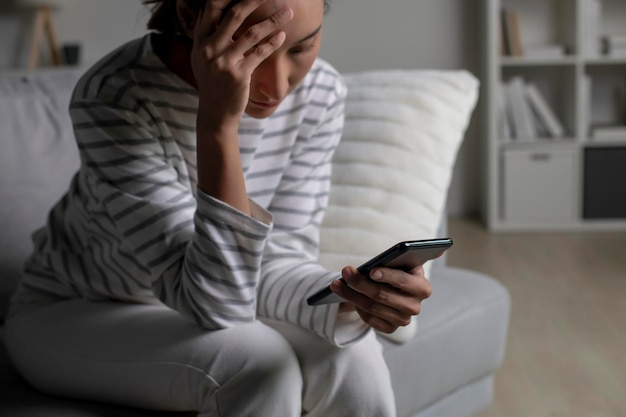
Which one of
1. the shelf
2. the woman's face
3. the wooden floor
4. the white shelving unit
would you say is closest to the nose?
the woman's face

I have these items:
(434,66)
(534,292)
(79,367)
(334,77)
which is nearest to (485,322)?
(334,77)

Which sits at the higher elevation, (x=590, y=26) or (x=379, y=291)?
(x=590, y=26)

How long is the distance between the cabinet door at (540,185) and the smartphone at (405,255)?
2.72 metres

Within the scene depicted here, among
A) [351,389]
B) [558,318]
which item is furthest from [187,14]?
[558,318]

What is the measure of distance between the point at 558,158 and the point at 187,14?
9.06 ft

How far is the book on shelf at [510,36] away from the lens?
356 centimetres

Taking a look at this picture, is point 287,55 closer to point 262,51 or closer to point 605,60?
point 262,51

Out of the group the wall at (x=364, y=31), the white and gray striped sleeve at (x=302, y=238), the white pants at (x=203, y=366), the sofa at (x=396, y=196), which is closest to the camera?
the white pants at (x=203, y=366)

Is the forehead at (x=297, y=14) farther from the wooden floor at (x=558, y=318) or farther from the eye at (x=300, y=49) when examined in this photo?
the wooden floor at (x=558, y=318)

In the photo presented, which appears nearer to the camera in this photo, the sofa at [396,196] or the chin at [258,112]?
the chin at [258,112]

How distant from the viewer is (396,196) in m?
1.45

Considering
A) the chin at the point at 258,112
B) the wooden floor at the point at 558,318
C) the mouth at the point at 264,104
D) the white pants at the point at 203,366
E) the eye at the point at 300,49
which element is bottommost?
the wooden floor at the point at 558,318

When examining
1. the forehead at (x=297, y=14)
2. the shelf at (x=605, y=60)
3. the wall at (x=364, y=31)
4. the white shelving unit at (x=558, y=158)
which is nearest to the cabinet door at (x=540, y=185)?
the white shelving unit at (x=558, y=158)

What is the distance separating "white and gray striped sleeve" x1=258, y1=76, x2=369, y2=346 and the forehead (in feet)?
0.92
